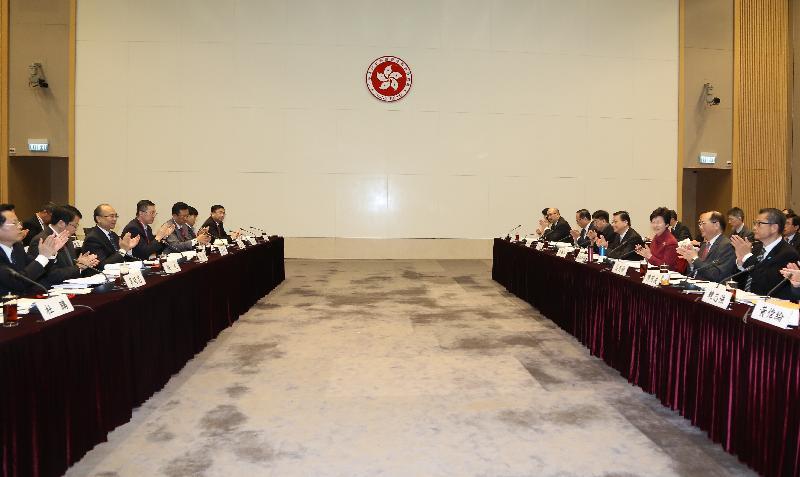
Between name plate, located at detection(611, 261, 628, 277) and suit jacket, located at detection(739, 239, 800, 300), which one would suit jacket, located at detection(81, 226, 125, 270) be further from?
suit jacket, located at detection(739, 239, 800, 300)

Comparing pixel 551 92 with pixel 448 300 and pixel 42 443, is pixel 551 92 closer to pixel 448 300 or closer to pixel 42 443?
pixel 448 300

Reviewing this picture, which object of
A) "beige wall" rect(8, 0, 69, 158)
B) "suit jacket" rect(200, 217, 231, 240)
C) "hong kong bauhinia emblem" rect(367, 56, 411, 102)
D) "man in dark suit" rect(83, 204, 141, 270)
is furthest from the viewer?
"hong kong bauhinia emblem" rect(367, 56, 411, 102)

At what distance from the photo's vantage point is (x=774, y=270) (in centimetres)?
323

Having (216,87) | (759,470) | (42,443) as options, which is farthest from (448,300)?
(216,87)

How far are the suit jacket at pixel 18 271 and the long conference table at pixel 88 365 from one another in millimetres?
442

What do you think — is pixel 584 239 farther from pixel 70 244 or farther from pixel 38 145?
pixel 38 145

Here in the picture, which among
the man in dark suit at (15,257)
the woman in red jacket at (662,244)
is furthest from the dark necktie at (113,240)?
the woman in red jacket at (662,244)

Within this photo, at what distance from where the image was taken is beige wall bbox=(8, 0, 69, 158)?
9.82 m

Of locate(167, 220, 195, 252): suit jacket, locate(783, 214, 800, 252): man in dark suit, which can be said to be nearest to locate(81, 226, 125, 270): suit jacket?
locate(167, 220, 195, 252): suit jacket

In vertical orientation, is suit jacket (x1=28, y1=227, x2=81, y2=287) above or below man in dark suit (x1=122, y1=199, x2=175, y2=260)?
below

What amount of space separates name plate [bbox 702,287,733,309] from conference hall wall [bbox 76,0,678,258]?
7.85m

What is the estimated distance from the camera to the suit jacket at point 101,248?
Answer: 417cm

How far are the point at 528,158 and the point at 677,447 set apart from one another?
8494 millimetres

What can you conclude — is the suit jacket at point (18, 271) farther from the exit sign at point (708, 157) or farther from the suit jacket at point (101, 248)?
the exit sign at point (708, 157)
